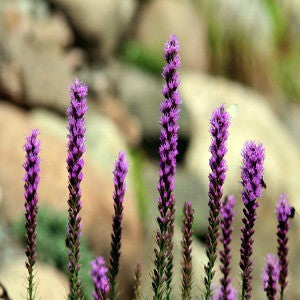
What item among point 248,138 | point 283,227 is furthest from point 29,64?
point 283,227

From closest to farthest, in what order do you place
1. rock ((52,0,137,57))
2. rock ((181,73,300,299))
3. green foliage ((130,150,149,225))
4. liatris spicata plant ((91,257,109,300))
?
liatris spicata plant ((91,257,109,300))
green foliage ((130,150,149,225))
rock ((181,73,300,299))
rock ((52,0,137,57))

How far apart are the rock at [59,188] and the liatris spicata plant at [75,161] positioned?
6943 millimetres

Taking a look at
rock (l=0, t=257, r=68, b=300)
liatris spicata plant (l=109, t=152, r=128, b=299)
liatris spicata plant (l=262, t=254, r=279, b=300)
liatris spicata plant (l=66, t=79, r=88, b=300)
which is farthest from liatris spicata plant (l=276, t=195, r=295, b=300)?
rock (l=0, t=257, r=68, b=300)

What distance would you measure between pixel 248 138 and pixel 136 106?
75.8 inches

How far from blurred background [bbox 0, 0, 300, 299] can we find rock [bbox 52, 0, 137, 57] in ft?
0.06

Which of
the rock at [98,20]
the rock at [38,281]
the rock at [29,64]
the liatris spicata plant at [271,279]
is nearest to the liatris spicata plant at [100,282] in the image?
the liatris spicata plant at [271,279]

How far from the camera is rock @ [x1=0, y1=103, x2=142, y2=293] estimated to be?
965 cm

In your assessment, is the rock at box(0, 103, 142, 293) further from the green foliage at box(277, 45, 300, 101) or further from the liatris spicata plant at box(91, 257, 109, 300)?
the green foliage at box(277, 45, 300, 101)

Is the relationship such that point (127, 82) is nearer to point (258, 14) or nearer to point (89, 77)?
point (89, 77)

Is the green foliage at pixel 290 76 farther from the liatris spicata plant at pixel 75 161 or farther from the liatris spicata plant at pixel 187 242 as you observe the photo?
the liatris spicata plant at pixel 75 161

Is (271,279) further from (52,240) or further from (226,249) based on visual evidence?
(52,240)

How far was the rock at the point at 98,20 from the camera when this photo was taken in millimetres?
14938

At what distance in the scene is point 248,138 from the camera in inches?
605

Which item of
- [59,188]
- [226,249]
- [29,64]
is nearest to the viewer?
[226,249]
